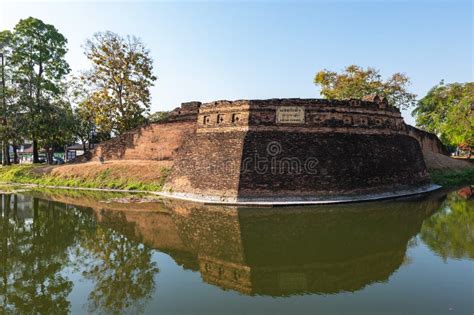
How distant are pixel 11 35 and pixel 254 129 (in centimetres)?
2260

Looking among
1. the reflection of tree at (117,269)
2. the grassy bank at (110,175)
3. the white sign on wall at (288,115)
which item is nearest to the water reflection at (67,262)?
the reflection of tree at (117,269)

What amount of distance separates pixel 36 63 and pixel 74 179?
12.0 m

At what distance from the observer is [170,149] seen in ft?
70.1

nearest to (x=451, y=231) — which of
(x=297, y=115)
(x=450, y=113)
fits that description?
(x=297, y=115)

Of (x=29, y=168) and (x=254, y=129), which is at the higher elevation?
(x=254, y=129)

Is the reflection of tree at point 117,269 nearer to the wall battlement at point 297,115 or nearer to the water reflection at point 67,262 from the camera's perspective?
the water reflection at point 67,262

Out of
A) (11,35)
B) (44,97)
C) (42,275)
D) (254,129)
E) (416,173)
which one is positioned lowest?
(42,275)

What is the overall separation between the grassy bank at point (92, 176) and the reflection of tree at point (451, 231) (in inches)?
506

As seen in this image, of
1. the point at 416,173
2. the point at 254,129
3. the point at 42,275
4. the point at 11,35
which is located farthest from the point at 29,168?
the point at 416,173

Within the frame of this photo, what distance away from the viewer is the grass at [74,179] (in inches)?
766

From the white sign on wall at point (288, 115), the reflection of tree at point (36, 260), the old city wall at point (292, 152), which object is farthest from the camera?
the white sign on wall at point (288, 115)

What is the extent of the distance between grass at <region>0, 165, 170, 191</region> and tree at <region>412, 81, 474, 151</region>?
21.7 metres

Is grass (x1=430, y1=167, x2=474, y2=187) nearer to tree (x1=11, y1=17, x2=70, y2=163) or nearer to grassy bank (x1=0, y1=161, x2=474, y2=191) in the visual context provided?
grassy bank (x1=0, y1=161, x2=474, y2=191)

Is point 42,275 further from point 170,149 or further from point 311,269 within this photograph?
point 170,149
